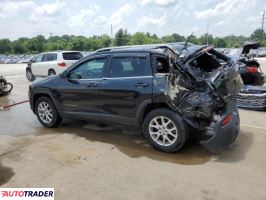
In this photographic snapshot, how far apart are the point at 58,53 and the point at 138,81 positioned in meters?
11.9

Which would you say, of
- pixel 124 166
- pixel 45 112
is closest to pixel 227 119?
pixel 124 166

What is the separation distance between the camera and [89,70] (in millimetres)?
6176

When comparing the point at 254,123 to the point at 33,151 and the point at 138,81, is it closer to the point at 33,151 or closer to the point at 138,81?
the point at 138,81

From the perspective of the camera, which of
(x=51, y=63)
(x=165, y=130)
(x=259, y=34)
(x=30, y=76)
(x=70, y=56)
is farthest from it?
(x=259, y=34)

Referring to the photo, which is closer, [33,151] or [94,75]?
[33,151]

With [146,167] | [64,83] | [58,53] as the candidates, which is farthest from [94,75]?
[58,53]

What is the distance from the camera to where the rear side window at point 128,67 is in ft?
17.4

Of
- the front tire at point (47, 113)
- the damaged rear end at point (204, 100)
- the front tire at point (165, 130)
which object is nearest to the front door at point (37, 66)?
the front tire at point (47, 113)

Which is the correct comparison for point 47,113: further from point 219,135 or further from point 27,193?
point 219,135

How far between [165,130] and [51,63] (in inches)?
496

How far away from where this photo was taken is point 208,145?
4793 millimetres

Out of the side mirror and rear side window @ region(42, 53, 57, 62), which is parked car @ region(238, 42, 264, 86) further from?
rear side window @ region(42, 53, 57, 62)

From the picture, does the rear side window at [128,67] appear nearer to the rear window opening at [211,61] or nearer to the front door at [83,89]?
the front door at [83,89]

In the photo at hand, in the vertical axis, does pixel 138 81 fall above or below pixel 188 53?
below
